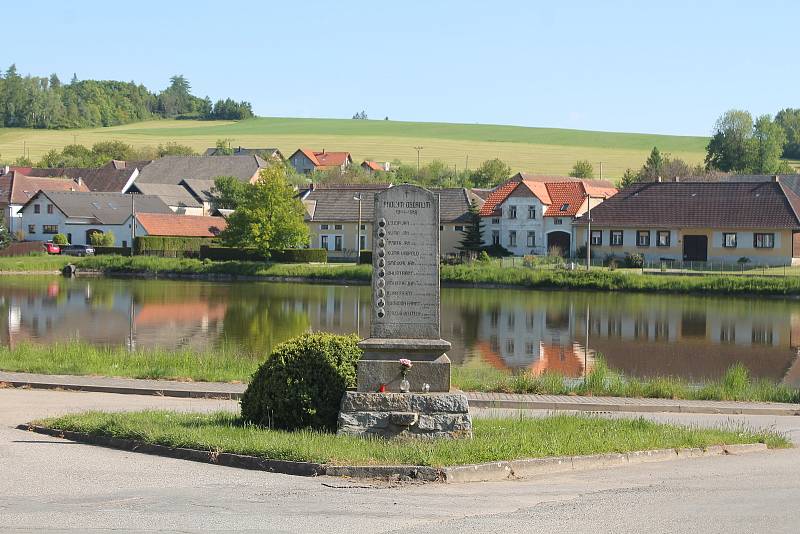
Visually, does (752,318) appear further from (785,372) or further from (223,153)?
(223,153)

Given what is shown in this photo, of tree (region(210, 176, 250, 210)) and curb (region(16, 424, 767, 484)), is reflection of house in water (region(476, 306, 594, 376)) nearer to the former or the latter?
curb (region(16, 424, 767, 484))

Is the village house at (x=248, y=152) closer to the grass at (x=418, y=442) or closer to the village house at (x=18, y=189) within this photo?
the village house at (x=18, y=189)

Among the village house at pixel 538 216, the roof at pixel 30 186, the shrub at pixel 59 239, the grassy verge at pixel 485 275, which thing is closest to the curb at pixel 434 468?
the grassy verge at pixel 485 275

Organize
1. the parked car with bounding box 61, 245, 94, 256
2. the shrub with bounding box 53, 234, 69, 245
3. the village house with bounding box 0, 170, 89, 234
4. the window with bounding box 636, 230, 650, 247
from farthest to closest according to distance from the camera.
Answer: the village house with bounding box 0, 170, 89, 234 < the shrub with bounding box 53, 234, 69, 245 < the parked car with bounding box 61, 245, 94, 256 < the window with bounding box 636, 230, 650, 247

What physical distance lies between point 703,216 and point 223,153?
92.9 m

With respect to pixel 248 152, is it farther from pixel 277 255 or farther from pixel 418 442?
pixel 418 442

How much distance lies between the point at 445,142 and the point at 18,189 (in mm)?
80338

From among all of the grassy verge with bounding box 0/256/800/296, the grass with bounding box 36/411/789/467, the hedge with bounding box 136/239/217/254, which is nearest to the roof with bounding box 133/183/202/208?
the hedge with bounding box 136/239/217/254

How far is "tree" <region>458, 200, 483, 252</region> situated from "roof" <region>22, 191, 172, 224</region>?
30.8 meters

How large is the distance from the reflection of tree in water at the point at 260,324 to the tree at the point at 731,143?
103882 millimetres

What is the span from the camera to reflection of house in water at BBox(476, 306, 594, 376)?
33.3m

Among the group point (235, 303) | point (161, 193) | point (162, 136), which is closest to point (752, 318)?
point (235, 303)

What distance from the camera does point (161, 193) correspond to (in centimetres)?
11388

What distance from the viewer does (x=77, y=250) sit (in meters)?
92.1
